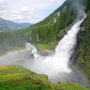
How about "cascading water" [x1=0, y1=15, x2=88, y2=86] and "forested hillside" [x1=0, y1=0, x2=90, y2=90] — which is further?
"cascading water" [x1=0, y1=15, x2=88, y2=86]

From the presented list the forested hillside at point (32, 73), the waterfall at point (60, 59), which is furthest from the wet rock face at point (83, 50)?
the waterfall at point (60, 59)

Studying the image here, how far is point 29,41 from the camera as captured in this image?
630 feet

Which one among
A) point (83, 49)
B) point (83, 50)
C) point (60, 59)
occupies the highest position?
point (83, 49)

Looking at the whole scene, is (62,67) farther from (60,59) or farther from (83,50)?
(83,50)

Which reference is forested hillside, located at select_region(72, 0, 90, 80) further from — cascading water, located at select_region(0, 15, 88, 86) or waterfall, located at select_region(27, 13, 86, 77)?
waterfall, located at select_region(27, 13, 86, 77)

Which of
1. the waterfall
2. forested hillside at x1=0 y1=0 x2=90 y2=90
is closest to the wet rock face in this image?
forested hillside at x1=0 y1=0 x2=90 y2=90

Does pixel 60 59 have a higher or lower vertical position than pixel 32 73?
higher

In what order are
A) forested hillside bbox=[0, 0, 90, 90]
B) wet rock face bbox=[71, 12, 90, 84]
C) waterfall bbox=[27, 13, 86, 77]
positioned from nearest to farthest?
forested hillside bbox=[0, 0, 90, 90] < wet rock face bbox=[71, 12, 90, 84] < waterfall bbox=[27, 13, 86, 77]

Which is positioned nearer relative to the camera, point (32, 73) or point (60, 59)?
point (32, 73)

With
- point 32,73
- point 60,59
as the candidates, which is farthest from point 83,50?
point 32,73

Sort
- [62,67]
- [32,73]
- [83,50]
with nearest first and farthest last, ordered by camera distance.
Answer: [32,73]
[62,67]
[83,50]

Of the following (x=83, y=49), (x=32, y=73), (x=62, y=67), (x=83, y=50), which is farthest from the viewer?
(x=83, y=49)

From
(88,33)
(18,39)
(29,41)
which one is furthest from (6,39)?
(88,33)

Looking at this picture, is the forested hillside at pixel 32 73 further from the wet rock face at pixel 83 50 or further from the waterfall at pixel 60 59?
the waterfall at pixel 60 59
